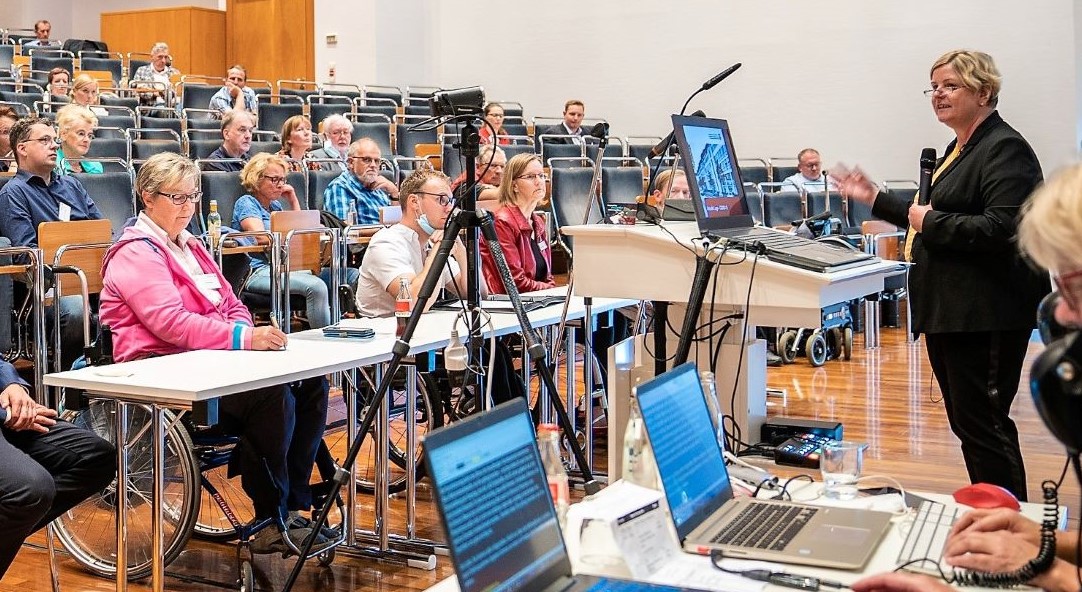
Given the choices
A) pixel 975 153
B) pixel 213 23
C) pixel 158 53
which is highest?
pixel 213 23

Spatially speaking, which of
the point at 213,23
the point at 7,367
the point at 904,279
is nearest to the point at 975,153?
the point at 7,367

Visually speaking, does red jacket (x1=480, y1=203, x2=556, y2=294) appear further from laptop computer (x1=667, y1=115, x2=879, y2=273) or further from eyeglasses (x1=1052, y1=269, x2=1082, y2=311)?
eyeglasses (x1=1052, y1=269, x2=1082, y2=311)

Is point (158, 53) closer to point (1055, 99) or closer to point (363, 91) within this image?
point (363, 91)

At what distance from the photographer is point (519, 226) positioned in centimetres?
439

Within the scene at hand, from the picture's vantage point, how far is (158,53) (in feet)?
35.9

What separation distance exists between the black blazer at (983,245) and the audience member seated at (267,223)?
3.06m

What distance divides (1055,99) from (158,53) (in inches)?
316

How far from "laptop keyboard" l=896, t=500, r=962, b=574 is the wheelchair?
6.02 feet

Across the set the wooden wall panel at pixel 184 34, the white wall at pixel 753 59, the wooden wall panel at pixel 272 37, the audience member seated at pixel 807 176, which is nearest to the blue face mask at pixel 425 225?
the audience member seated at pixel 807 176

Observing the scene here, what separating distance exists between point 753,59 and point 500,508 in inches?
418

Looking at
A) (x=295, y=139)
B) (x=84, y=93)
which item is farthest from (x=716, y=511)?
(x=84, y=93)

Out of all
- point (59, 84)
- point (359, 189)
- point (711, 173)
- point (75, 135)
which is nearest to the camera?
point (711, 173)

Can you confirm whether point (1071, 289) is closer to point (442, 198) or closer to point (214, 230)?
point (442, 198)

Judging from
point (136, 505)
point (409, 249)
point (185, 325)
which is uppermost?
point (409, 249)
